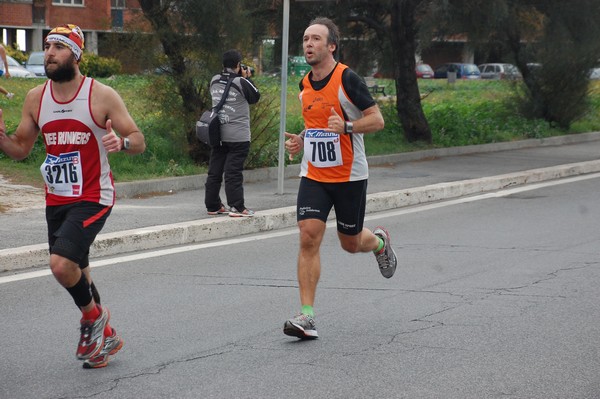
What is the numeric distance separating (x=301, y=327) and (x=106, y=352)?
1.25 m

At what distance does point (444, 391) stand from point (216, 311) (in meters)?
2.37

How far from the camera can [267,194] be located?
45.4 feet

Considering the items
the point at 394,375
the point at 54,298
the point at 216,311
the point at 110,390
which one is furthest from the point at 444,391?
the point at 54,298

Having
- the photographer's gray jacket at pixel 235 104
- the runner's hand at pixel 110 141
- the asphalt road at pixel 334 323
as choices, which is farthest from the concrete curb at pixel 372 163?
the runner's hand at pixel 110 141

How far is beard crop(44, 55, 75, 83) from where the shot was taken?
19.4 feet

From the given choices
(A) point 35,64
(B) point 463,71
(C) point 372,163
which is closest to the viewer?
(C) point 372,163

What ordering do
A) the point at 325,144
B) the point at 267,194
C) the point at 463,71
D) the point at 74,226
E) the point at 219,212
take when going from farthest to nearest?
1. the point at 463,71
2. the point at 267,194
3. the point at 219,212
4. the point at 325,144
5. the point at 74,226

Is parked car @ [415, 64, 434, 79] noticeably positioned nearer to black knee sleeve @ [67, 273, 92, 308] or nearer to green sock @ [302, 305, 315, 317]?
green sock @ [302, 305, 315, 317]

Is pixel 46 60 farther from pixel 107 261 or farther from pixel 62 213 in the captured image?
pixel 107 261

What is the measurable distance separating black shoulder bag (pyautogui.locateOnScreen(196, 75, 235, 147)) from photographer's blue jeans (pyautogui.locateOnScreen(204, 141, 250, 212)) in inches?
7.3

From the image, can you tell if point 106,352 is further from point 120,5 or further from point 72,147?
point 120,5

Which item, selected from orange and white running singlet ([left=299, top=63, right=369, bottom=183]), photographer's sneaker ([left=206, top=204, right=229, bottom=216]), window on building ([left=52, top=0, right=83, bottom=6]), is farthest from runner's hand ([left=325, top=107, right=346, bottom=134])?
window on building ([left=52, top=0, right=83, bottom=6])

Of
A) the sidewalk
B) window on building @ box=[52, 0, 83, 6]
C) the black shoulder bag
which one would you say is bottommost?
the sidewalk

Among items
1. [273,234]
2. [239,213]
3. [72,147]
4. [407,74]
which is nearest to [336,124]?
[72,147]
